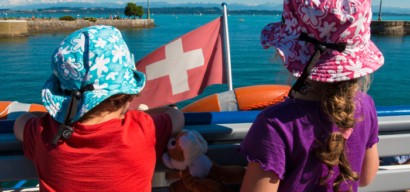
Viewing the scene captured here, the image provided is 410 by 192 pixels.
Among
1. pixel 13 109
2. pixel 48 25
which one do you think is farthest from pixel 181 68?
pixel 48 25

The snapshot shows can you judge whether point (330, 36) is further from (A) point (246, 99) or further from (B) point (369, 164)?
(A) point (246, 99)

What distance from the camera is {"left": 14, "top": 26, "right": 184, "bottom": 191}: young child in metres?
1.53

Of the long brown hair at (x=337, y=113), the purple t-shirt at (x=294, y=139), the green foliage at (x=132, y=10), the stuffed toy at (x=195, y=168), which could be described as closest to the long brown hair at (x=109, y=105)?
the stuffed toy at (x=195, y=168)

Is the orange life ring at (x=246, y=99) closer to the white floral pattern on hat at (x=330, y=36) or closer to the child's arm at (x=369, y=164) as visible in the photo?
the child's arm at (x=369, y=164)

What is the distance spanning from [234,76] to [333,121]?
80.7 ft

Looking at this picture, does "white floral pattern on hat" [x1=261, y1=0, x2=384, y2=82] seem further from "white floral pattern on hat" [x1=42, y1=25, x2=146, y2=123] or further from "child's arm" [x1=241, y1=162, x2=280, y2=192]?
"white floral pattern on hat" [x1=42, y1=25, x2=146, y2=123]

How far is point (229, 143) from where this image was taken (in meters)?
1.83

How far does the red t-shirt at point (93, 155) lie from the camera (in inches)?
62.1

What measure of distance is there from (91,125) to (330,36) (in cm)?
92

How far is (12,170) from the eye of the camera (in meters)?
1.64

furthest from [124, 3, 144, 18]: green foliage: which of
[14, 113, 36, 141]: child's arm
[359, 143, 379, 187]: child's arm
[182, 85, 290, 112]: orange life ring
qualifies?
[359, 143, 379, 187]: child's arm

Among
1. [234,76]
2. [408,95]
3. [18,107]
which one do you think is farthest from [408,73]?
[18,107]

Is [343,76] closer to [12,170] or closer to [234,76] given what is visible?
[12,170]

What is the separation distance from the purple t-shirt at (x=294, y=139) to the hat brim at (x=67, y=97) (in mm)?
504
